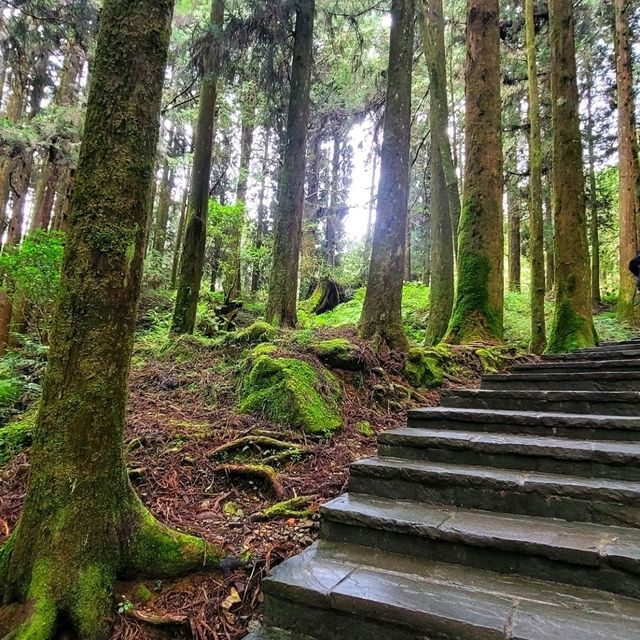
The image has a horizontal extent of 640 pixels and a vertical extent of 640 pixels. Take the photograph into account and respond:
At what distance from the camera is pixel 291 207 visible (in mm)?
8125

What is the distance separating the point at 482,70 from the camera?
26.7ft

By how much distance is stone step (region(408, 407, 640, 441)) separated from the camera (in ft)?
10.7

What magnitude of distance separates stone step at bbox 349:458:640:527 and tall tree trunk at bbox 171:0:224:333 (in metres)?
6.27

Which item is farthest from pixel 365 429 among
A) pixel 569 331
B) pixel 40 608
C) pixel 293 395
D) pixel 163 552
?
pixel 569 331

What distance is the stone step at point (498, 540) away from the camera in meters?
2.20

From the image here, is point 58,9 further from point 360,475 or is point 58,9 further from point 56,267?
point 360,475

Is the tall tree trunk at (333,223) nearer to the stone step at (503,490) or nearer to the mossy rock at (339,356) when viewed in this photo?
the mossy rock at (339,356)

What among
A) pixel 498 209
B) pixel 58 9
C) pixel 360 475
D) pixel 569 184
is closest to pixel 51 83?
pixel 58 9

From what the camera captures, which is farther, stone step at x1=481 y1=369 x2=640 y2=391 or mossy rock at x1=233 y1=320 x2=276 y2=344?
mossy rock at x1=233 y1=320 x2=276 y2=344

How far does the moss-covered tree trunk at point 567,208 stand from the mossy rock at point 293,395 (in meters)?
4.15

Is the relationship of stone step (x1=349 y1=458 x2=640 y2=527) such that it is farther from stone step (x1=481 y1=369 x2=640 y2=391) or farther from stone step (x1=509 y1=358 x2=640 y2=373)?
stone step (x1=509 y1=358 x2=640 y2=373)

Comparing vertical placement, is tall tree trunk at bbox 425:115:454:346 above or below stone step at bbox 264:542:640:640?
above

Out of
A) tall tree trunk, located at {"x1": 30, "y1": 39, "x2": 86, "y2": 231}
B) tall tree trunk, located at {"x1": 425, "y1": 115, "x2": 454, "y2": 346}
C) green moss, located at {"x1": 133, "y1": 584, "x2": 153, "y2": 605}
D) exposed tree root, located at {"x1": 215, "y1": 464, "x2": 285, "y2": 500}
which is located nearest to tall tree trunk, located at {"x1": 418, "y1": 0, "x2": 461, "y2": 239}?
tall tree trunk, located at {"x1": 425, "y1": 115, "x2": 454, "y2": 346}

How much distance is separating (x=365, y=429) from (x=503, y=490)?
2317 mm
